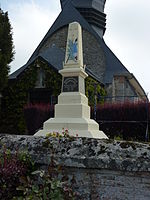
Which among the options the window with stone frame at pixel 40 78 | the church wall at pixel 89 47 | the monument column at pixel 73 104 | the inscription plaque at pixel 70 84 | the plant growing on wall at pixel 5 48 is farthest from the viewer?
the church wall at pixel 89 47

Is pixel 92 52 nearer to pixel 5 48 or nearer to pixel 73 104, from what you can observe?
pixel 5 48

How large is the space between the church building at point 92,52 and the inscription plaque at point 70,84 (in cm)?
679

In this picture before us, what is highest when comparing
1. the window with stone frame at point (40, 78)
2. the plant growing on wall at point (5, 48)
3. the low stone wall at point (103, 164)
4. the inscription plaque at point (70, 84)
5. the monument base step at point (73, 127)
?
the plant growing on wall at point (5, 48)

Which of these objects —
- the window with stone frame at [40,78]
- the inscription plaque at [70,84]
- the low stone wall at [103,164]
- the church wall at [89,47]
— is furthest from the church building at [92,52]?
the low stone wall at [103,164]

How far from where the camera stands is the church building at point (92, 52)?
16.6 m

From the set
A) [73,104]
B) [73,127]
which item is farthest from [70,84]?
[73,127]

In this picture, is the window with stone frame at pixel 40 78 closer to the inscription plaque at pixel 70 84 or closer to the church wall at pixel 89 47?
the church wall at pixel 89 47

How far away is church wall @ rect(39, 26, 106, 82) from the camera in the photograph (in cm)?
1864

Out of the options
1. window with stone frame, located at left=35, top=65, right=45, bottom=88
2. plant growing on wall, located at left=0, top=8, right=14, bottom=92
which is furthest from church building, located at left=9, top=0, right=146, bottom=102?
plant growing on wall, located at left=0, top=8, right=14, bottom=92

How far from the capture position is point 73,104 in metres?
7.40

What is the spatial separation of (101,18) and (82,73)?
56.0 feet

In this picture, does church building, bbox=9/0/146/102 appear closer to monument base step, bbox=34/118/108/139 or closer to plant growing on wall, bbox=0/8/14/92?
plant growing on wall, bbox=0/8/14/92

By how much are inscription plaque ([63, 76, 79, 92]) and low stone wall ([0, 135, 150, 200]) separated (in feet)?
19.3

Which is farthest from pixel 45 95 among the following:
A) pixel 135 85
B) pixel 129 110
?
pixel 135 85
